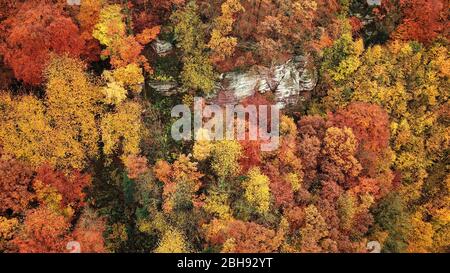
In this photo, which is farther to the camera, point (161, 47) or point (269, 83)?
point (269, 83)

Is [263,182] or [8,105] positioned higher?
[8,105]

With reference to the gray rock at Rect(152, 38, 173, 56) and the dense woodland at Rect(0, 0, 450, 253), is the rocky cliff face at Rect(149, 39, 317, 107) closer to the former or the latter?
the gray rock at Rect(152, 38, 173, 56)

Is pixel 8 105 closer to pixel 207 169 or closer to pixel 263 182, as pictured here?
pixel 207 169

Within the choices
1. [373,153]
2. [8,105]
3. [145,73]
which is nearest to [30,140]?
[8,105]
